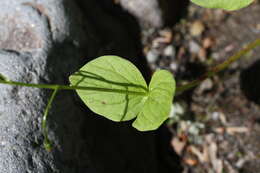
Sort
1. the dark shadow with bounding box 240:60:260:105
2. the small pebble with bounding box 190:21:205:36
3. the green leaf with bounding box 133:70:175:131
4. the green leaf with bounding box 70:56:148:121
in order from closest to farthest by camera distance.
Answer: the green leaf with bounding box 133:70:175:131
the green leaf with bounding box 70:56:148:121
the dark shadow with bounding box 240:60:260:105
the small pebble with bounding box 190:21:205:36

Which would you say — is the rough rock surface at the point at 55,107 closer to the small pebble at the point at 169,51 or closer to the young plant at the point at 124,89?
the young plant at the point at 124,89

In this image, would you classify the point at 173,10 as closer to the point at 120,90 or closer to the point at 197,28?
the point at 197,28

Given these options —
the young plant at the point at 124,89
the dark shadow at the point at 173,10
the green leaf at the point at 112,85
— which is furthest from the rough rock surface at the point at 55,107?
the dark shadow at the point at 173,10

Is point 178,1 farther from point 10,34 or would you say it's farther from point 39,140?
point 39,140

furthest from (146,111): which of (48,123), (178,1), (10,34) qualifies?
(178,1)

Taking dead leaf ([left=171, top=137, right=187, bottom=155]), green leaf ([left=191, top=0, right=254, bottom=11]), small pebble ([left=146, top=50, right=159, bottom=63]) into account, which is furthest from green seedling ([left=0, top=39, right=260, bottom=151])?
small pebble ([left=146, top=50, right=159, bottom=63])

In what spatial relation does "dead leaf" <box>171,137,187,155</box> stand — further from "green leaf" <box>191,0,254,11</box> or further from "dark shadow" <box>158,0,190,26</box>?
"green leaf" <box>191,0,254,11</box>
